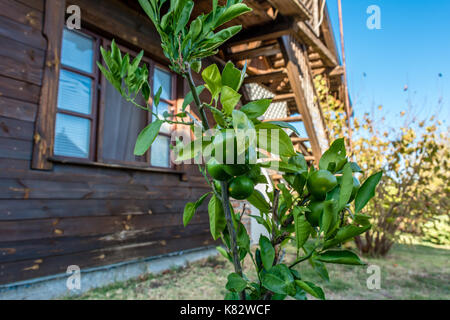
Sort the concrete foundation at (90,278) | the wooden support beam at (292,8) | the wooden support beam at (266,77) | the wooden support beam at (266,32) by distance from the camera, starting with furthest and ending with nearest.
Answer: the wooden support beam at (266,77) < the wooden support beam at (266,32) < the wooden support beam at (292,8) < the concrete foundation at (90,278)

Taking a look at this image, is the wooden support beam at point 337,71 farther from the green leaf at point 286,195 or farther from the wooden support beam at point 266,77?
the green leaf at point 286,195

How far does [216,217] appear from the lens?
→ 48cm

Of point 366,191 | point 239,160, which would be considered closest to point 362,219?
point 366,191

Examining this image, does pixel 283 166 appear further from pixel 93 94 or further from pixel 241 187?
pixel 93 94

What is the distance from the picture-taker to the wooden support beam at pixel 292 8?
126 inches

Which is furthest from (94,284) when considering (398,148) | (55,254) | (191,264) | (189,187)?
(398,148)

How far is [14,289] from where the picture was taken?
7.39 ft

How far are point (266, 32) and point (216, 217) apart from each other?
3594 millimetres

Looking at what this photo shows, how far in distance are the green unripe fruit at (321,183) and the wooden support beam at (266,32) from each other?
3449mm

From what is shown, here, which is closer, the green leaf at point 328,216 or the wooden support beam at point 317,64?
the green leaf at point 328,216

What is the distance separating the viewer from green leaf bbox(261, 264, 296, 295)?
0.43m

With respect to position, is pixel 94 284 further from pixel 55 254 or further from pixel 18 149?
pixel 18 149

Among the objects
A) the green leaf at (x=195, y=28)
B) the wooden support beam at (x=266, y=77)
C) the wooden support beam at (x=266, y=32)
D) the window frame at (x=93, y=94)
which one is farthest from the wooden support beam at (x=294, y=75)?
the green leaf at (x=195, y=28)

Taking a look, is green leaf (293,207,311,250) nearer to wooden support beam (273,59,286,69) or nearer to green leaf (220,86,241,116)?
green leaf (220,86,241,116)
